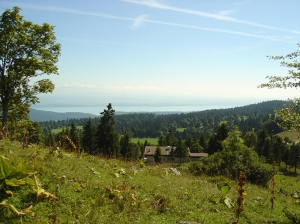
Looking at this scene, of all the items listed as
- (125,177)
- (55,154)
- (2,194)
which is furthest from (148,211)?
(55,154)

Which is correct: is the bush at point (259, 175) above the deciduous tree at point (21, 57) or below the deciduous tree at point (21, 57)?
below

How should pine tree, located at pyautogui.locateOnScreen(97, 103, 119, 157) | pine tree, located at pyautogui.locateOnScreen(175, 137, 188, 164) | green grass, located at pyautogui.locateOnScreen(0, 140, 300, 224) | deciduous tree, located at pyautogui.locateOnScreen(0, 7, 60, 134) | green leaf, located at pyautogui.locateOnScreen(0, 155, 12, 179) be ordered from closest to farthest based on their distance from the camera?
green leaf, located at pyautogui.locateOnScreen(0, 155, 12, 179), green grass, located at pyautogui.locateOnScreen(0, 140, 300, 224), deciduous tree, located at pyautogui.locateOnScreen(0, 7, 60, 134), pine tree, located at pyautogui.locateOnScreen(97, 103, 119, 157), pine tree, located at pyautogui.locateOnScreen(175, 137, 188, 164)

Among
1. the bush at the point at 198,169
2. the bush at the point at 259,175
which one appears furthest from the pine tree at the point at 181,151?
the bush at the point at 259,175

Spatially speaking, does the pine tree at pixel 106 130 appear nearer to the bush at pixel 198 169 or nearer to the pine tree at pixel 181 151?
the bush at pixel 198 169

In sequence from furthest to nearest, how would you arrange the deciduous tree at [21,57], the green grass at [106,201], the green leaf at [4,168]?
the deciduous tree at [21,57] < the green grass at [106,201] < the green leaf at [4,168]

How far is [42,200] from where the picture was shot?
218 inches

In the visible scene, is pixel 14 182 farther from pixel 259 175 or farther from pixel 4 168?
pixel 259 175

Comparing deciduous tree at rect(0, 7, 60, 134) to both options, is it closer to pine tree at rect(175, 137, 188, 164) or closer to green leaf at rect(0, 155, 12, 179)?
green leaf at rect(0, 155, 12, 179)

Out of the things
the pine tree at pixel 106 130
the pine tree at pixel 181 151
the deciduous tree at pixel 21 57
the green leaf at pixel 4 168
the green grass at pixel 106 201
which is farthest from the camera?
the pine tree at pixel 181 151

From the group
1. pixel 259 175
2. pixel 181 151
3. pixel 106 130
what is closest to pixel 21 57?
pixel 259 175

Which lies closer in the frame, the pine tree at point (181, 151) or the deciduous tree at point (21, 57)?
the deciduous tree at point (21, 57)

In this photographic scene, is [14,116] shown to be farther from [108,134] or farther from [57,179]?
[108,134]

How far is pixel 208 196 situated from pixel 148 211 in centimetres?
295

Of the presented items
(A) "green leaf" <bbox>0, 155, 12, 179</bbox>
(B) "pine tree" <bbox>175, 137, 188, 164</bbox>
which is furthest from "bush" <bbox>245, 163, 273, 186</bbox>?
(B) "pine tree" <bbox>175, 137, 188, 164</bbox>
